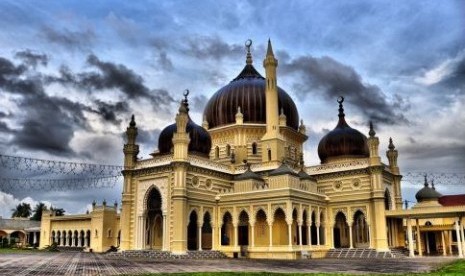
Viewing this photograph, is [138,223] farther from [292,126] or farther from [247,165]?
[292,126]

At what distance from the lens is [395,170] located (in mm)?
44469

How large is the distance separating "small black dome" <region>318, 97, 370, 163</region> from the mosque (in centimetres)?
10

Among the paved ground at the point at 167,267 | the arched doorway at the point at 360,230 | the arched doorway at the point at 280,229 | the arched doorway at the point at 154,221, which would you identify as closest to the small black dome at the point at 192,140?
the arched doorway at the point at 154,221

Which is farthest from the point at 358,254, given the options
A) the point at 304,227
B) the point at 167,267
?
the point at 167,267

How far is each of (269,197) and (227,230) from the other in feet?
22.4

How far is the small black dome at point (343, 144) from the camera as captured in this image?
44250mm

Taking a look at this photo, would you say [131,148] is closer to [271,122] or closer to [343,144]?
[271,122]

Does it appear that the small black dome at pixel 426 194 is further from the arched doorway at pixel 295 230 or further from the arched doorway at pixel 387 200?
the arched doorway at pixel 295 230

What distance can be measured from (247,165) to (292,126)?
967cm

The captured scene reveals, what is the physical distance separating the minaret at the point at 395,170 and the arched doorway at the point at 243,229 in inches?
563

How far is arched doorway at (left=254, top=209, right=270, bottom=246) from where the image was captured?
38.6m

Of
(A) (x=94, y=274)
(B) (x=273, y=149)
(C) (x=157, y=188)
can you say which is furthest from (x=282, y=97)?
(A) (x=94, y=274)

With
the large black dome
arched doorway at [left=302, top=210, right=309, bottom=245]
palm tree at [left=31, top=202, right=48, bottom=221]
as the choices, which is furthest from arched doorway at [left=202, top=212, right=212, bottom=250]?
palm tree at [left=31, top=202, right=48, bottom=221]

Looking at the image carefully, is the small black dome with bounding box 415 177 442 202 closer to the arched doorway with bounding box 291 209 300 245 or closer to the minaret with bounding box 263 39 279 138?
the arched doorway with bounding box 291 209 300 245
